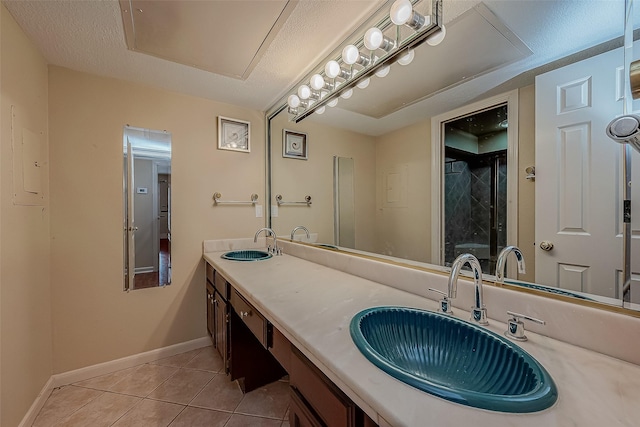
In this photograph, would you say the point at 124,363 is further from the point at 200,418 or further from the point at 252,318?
the point at 252,318

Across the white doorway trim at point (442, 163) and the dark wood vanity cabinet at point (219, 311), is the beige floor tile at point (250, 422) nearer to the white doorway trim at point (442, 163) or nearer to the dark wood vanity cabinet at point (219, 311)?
the dark wood vanity cabinet at point (219, 311)

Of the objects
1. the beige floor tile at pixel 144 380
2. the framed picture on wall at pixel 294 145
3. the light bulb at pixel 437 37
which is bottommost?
the beige floor tile at pixel 144 380

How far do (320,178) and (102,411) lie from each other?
1.98 meters

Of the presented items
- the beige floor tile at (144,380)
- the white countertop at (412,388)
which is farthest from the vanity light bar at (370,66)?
the beige floor tile at (144,380)

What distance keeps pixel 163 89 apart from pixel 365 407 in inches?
91.7

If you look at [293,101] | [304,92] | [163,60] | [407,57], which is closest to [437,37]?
[407,57]

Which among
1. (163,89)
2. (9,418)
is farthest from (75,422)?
(163,89)

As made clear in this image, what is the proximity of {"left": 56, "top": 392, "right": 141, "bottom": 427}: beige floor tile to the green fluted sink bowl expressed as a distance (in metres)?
1.59

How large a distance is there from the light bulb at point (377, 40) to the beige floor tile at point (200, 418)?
205cm

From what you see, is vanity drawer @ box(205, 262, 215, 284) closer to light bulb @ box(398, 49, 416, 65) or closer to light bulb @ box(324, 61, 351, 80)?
light bulb @ box(324, 61, 351, 80)

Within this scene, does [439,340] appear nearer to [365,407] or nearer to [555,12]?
[365,407]

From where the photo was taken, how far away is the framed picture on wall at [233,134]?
2148 mm

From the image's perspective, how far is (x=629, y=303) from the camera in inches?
24.8

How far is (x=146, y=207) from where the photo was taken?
74.9 inches
